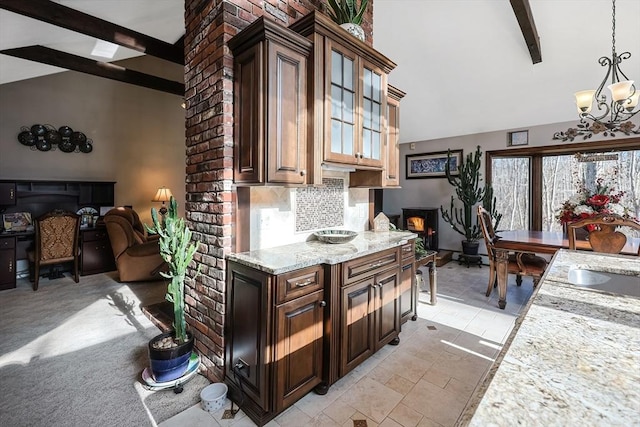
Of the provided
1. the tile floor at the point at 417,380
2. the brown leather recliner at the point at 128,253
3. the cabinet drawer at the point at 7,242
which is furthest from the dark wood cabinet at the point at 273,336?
the cabinet drawer at the point at 7,242

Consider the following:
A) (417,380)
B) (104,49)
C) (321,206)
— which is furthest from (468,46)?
(104,49)

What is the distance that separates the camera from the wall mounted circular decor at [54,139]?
4477mm

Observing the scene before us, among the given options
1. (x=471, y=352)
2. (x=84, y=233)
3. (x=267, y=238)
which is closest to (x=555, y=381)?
(x=267, y=238)

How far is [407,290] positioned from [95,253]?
15.6 feet

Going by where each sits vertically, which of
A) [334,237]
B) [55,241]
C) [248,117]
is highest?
[248,117]

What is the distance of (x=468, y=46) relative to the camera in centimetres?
387

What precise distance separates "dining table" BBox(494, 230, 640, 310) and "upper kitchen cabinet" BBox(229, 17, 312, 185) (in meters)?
2.68

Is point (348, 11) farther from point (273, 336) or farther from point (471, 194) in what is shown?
point (471, 194)

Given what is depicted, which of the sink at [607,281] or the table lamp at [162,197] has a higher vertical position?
the table lamp at [162,197]

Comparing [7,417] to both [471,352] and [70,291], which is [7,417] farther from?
[471,352]

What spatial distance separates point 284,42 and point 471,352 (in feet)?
8.94

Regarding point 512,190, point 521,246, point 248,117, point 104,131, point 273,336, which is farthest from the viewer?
point 104,131

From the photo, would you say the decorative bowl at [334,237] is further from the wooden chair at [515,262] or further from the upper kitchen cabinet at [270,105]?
the wooden chair at [515,262]

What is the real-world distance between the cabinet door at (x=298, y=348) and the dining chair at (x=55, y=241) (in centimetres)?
A: 409
